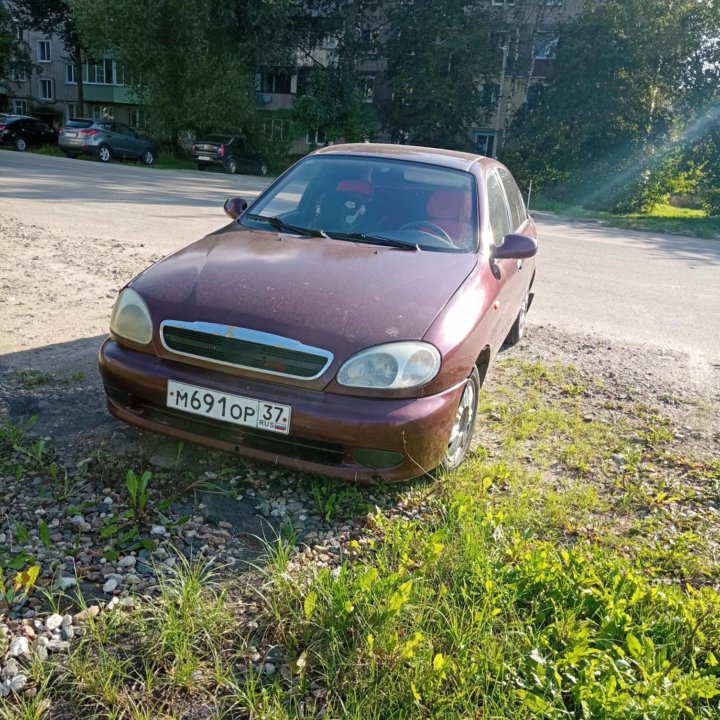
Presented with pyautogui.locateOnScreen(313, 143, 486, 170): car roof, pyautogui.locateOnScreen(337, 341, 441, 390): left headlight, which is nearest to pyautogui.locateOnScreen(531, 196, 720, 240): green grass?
pyautogui.locateOnScreen(313, 143, 486, 170): car roof

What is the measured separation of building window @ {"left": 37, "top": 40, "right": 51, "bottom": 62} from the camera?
48.6 metres

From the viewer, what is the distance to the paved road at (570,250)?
730 centimetres

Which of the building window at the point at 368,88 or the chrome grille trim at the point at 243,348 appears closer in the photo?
the chrome grille trim at the point at 243,348

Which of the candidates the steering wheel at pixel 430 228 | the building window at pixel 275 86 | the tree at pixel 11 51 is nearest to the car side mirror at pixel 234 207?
the steering wheel at pixel 430 228

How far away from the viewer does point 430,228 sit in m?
4.16

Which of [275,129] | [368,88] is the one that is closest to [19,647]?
[275,129]

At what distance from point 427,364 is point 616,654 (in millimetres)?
1335

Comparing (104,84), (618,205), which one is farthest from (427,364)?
(104,84)

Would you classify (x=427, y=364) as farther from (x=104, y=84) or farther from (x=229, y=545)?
(x=104, y=84)

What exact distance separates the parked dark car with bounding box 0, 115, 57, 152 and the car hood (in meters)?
28.9

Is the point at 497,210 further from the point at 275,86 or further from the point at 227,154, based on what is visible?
the point at 275,86

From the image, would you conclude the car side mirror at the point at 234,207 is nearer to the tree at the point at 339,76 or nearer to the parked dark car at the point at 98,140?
the parked dark car at the point at 98,140

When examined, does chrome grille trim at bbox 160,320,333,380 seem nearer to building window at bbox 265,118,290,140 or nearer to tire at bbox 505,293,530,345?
tire at bbox 505,293,530,345

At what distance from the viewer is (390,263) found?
365 cm
